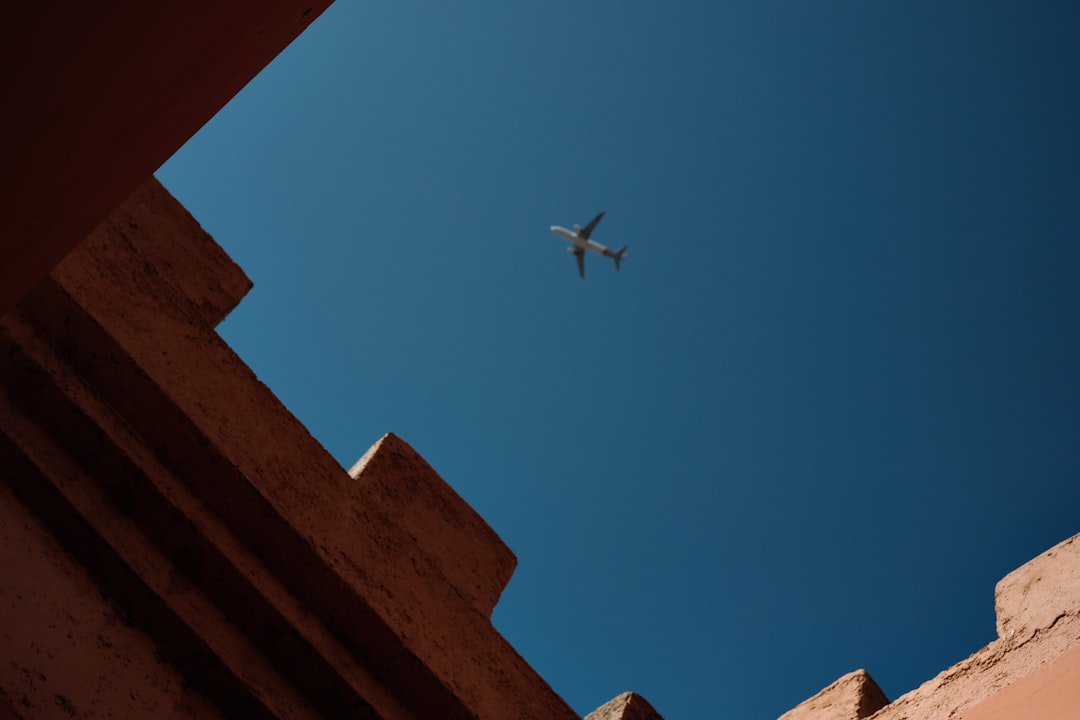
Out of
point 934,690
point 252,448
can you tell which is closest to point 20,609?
point 252,448

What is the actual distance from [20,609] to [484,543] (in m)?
1.58

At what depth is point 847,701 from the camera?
3.57 m

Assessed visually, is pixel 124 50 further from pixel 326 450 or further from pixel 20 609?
pixel 326 450

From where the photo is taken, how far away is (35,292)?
2523 mm

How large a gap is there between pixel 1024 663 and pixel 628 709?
128cm

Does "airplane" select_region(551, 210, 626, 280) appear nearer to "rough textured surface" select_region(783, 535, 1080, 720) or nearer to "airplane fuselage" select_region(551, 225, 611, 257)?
"airplane fuselage" select_region(551, 225, 611, 257)

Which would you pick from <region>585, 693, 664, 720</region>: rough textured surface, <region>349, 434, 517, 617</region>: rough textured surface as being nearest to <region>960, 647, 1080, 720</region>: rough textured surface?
<region>585, 693, 664, 720</region>: rough textured surface

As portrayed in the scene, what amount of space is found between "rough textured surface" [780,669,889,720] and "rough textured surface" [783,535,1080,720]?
0.11 m

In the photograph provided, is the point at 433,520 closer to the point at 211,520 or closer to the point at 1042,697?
the point at 211,520

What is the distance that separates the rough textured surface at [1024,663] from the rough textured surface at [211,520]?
1.29m

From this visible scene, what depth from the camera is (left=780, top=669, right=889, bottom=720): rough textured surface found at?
350cm

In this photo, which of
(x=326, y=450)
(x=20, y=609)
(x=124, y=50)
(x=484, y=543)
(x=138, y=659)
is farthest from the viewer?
(x=484, y=543)

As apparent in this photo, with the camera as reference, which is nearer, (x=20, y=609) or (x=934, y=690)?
(x=20, y=609)

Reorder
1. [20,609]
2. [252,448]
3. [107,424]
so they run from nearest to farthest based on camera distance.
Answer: [20,609], [107,424], [252,448]
